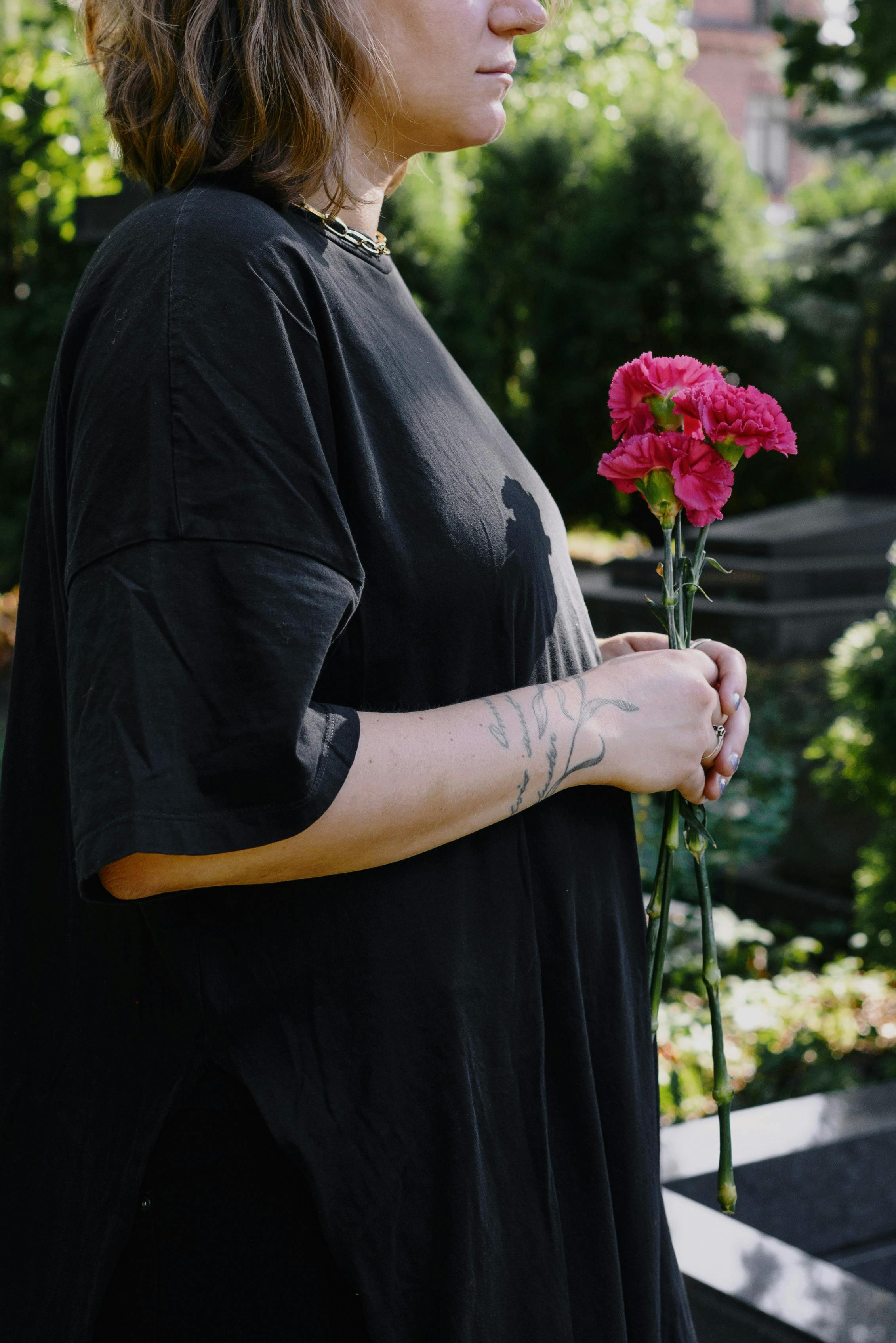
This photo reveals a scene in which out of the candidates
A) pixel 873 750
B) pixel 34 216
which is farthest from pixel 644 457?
pixel 34 216

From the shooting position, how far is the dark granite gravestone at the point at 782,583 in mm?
7289

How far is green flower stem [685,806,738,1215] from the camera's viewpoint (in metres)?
1.35

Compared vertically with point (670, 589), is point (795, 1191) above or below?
below

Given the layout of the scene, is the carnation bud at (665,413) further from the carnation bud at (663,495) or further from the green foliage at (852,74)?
the green foliage at (852,74)

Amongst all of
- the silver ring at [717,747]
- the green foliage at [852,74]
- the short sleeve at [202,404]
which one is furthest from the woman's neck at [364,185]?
the green foliage at [852,74]

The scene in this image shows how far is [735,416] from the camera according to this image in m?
1.29

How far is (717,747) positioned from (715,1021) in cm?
31

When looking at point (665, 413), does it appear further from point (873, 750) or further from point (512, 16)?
point (873, 750)

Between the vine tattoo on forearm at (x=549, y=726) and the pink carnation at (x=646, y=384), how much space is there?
0.34 m

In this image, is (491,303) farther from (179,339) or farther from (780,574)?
(179,339)

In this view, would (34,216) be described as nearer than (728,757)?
No

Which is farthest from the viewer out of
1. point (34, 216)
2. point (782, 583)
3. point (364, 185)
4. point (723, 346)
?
point (723, 346)

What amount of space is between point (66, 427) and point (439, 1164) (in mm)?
666

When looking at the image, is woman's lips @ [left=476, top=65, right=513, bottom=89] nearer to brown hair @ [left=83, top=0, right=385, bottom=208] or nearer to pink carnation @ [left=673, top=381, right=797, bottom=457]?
brown hair @ [left=83, top=0, right=385, bottom=208]
